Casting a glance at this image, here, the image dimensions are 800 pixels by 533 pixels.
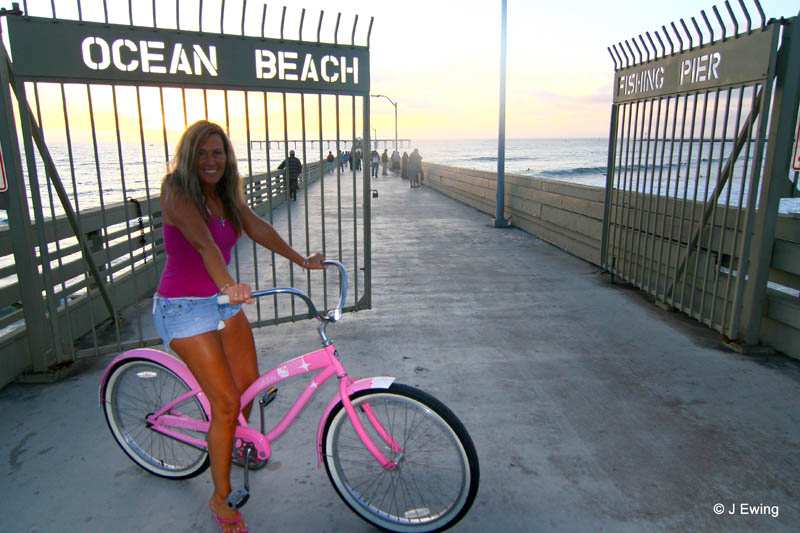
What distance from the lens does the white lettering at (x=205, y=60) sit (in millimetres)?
4500

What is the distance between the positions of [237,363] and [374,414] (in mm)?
818

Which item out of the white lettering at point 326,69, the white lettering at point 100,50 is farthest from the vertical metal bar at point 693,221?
the white lettering at point 100,50

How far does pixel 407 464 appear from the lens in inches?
122

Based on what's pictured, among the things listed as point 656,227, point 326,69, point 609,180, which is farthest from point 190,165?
point 609,180

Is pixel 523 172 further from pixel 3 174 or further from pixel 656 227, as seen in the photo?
pixel 3 174


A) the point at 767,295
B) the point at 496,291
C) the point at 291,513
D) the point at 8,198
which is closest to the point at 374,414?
the point at 291,513

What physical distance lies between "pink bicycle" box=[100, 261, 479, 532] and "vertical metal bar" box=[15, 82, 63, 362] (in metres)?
1.62

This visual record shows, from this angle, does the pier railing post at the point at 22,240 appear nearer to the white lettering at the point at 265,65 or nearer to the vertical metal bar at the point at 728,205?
the white lettering at the point at 265,65

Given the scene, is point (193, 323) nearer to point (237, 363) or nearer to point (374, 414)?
point (237, 363)

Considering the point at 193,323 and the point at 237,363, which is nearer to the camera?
the point at 193,323

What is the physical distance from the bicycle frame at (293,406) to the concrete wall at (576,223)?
4055 mm

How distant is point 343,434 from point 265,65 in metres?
3.35

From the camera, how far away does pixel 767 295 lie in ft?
16.0

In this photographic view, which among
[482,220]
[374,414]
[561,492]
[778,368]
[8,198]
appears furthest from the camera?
[482,220]
